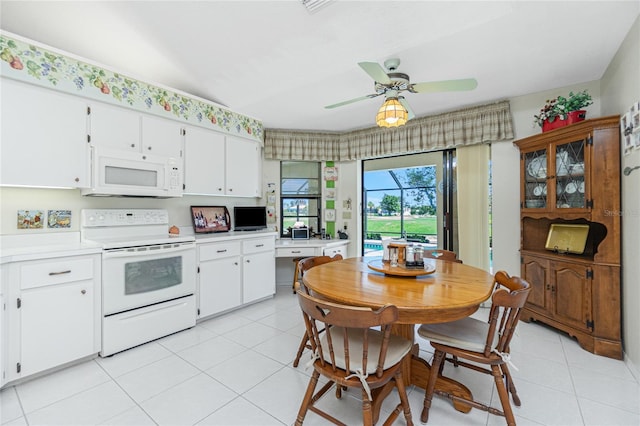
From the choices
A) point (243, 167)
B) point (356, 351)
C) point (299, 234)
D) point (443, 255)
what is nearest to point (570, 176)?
point (443, 255)

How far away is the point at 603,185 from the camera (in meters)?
2.33

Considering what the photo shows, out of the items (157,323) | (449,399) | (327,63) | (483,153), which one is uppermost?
(327,63)

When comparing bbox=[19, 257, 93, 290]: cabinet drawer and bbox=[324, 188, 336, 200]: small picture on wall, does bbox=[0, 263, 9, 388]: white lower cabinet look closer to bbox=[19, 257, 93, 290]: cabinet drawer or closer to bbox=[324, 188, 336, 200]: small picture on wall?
bbox=[19, 257, 93, 290]: cabinet drawer

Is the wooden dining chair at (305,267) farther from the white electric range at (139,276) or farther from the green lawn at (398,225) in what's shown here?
the green lawn at (398,225)

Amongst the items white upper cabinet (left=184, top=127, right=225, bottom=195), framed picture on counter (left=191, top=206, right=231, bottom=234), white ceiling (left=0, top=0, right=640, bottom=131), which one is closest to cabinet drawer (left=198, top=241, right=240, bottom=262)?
framed picture on counter (left=191, top=206, right=231, bottom=234)

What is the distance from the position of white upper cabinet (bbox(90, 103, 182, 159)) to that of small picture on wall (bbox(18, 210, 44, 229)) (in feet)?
2.47

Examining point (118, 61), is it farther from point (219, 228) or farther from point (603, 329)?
point (603, 329)

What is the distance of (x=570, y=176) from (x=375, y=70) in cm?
218

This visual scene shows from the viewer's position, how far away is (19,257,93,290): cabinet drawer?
193cm

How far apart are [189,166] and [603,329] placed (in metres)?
4.22

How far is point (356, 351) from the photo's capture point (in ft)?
4.72

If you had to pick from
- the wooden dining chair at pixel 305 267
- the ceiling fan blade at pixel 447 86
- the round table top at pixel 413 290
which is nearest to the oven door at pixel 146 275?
the wooden dining chair at pixel 305 267

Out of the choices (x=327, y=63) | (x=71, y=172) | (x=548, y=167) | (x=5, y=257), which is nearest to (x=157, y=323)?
(x=5, y=257)

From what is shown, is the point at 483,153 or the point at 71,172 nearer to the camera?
the point at 71,172
